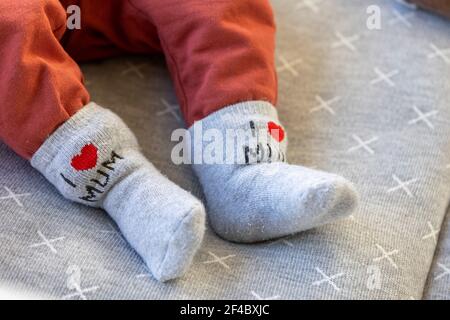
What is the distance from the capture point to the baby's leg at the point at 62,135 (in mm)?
807

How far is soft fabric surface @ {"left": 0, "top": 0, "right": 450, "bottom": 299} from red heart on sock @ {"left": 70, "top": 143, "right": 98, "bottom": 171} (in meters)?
0.05

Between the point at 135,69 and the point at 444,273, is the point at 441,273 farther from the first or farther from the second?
the point at 135,69

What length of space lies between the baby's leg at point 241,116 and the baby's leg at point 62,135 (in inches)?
2.8

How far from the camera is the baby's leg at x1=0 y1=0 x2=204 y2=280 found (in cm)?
81

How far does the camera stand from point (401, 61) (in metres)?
1.04

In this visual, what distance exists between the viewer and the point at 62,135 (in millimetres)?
819

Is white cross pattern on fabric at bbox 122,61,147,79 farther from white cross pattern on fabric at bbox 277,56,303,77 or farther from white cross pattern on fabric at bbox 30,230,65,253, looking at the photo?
white cross pattern on fabric at bbox 30,230,65,253

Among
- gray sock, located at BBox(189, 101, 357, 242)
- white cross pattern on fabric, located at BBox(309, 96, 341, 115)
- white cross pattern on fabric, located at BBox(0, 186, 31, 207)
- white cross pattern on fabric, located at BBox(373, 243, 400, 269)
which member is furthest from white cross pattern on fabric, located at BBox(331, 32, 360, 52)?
white cross pattern on fabric, located at BBox(0, 186, 31, 207)

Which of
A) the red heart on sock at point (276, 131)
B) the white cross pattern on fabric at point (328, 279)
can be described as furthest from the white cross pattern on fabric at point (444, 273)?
the red heart on sock at point (276, 131)

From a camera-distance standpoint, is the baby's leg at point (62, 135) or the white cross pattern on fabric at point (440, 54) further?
A: the white cross pattern on fabric at point (440, 54)

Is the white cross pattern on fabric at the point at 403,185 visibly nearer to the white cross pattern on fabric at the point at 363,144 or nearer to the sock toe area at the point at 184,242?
the white cross pattern on fabric at the point at 363,144

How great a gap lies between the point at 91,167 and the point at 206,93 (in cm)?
16
